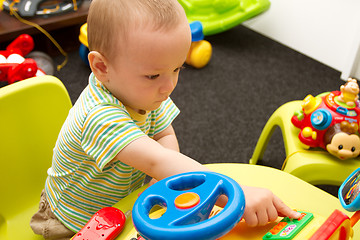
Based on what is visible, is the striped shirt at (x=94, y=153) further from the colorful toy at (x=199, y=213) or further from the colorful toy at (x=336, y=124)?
the colorful toy at (x=336, y=124)

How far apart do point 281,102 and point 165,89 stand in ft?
4.23

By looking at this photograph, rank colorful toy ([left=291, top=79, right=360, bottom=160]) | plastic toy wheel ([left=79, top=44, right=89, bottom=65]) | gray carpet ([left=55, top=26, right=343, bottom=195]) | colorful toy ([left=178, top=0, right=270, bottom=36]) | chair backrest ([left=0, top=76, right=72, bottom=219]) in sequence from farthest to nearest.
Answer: colorful toy ([left=178, top=0, right=270, bottom=36]) < plastic toy wheel ([left=79, top=44, right=89, bottom=65]) < gray carpet ([left=55, top=26, right=343, bottom=195]) < colorful toy ([left=291, top=79, right=360, bottom=160]) < chair backrest ([left=0, top=76, right=72, bottom=219])

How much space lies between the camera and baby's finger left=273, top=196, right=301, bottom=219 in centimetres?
53

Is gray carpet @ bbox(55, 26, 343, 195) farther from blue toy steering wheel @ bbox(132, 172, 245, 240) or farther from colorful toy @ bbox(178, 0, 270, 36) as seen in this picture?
blue toy steering wheel @ bbox(132, 172, 245, 240)

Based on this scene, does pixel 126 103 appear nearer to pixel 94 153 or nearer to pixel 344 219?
pixel 94 153

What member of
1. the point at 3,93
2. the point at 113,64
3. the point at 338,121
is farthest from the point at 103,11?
the point at 338,121

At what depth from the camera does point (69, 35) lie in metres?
2.23

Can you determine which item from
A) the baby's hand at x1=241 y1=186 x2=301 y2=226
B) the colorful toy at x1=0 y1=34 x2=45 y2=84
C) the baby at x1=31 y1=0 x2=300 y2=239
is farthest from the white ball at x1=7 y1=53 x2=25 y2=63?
the baby's hand at x1=241 y1=186 x2=301 y2=226

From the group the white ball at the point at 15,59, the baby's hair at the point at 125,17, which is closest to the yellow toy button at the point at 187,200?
the baby's hair at the point at 125,17

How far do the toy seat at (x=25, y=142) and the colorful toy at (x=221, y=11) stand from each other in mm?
1410

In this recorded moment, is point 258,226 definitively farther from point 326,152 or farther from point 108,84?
point 326,152

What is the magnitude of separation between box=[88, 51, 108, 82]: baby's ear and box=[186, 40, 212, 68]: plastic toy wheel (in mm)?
1376

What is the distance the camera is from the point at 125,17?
524mm

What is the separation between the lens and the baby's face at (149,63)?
1.73 feet
